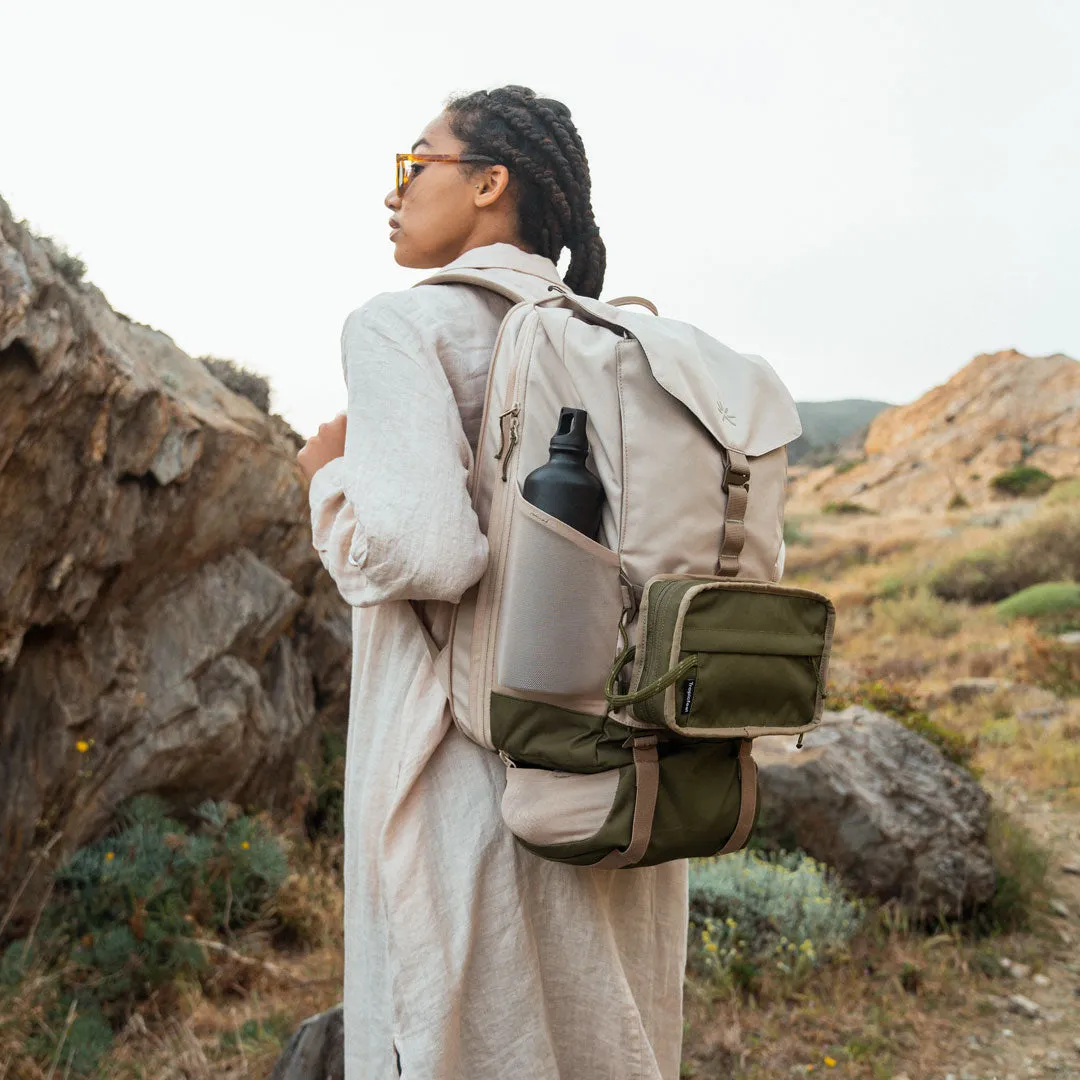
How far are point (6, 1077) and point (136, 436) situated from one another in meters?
1.90

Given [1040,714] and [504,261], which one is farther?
[1040,714]

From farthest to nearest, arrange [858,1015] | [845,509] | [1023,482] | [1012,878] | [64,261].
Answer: [845,509] → [1023,482] → [1012,878] → [858,1015] → [64,261]

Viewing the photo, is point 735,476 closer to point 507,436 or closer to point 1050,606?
point 507,436

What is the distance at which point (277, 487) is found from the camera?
4.22 meters

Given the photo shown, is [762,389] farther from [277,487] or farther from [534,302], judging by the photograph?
[277,487]

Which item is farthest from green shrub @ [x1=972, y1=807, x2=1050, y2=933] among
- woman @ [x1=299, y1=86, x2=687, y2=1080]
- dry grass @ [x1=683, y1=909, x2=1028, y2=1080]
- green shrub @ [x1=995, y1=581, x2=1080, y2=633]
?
green shrub @ [x1=995, y1=581, x2=1080, y2=633]

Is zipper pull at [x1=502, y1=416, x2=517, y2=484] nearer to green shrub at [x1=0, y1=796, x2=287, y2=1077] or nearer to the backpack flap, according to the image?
the backpack flap

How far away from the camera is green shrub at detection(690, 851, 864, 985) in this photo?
12.4ft

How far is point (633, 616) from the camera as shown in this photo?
1.31m

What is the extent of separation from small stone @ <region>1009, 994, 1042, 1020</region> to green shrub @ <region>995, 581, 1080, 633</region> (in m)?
7.43

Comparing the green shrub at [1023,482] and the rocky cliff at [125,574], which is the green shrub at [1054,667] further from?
the green shrub at [1023,482]

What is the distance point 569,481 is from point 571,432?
0.07 metres

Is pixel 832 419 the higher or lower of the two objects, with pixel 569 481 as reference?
higher

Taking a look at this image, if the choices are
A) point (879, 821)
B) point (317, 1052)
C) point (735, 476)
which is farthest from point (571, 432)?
point (879, 821)
